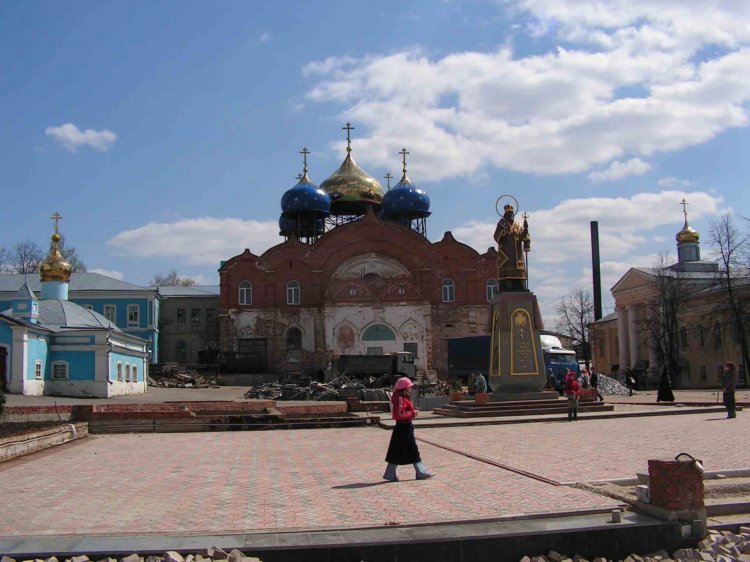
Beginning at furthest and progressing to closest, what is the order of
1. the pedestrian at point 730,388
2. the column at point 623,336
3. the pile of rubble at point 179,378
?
the column at point 623,336 < the pile of rubble at point 179,378 < the pedestrian at point 730,388

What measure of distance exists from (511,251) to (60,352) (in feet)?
73.8

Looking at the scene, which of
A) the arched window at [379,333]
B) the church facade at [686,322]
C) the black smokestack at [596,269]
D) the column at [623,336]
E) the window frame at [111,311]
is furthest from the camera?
the black smokestack at [596,269]

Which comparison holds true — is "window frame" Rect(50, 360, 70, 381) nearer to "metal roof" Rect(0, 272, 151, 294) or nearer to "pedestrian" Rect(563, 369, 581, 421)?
"metal roof" Rect(0, 272, 151, 294)

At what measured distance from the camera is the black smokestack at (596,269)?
6856 cm

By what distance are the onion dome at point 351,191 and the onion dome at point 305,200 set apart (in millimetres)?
2109

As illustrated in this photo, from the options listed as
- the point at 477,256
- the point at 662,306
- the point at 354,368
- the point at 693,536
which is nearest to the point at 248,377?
the point at 354,368

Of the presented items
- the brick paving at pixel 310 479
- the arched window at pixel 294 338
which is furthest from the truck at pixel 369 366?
the brick paving at pixel 310 479

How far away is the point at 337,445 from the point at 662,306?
1625 inches

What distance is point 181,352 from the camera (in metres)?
59.1

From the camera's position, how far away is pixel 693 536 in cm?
739

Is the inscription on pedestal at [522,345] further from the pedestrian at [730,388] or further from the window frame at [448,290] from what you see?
the window frame at [448,290]

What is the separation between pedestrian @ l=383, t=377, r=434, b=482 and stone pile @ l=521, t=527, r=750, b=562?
10.5ft

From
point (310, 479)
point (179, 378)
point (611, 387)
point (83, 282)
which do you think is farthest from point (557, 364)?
point (83, 282)

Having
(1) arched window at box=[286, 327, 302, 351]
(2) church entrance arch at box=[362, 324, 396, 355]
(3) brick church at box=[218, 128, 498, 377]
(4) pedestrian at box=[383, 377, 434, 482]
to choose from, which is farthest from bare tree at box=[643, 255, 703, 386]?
(4) pedestrian at box=[383, 377, 434, 482]
